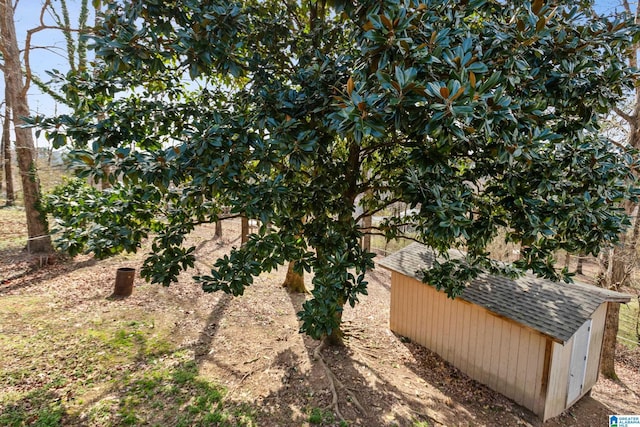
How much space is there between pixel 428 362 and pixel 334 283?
4327 mm

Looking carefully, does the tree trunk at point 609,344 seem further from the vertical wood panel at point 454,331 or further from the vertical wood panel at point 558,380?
the vertical wood panel at point 454,331

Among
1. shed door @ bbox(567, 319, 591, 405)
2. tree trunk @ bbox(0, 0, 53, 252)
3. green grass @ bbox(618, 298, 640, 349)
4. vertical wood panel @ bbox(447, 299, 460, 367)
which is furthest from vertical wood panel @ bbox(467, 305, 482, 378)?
tree trunk @ bbox(0, 0, 53, 252)

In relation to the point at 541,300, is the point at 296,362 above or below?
below

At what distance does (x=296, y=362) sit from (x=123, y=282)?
437 cm

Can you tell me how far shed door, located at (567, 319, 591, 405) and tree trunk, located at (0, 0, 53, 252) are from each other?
39.1 ft

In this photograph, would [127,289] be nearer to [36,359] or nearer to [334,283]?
[36,359]

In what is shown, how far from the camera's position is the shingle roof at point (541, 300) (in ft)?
16.4

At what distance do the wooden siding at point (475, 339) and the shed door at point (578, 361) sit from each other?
3.44ft

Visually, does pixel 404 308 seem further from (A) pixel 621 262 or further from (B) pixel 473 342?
(A) pixel 621 262

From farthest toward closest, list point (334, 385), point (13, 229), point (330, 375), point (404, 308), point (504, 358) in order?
point (13, 229) → point (404, 308) → point (504, 358) → point (330, 375) → point (334, 385)

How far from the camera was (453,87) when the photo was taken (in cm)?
194

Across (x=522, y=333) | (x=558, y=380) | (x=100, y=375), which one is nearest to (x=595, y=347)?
(x=558, y=380)

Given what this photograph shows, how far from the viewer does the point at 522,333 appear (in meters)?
5.34

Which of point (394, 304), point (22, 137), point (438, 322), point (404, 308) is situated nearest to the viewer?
point (438, 322)
